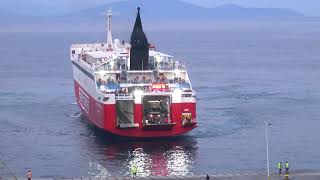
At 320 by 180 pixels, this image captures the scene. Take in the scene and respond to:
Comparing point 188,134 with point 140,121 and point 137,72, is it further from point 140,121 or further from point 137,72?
point 137,72

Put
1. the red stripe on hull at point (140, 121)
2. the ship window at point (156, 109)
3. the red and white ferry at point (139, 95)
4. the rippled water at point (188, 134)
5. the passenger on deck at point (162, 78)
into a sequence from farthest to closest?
the passenger on deck at point (162, 78)
the ship window at point (156, 109)
the red and white ferry at point (139, 95)
the red stripe on hull at point (140, 121)
the rippled water at point (188, 134)

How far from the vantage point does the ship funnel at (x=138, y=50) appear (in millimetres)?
66375

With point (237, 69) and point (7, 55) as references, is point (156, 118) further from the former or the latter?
point (7, 55)

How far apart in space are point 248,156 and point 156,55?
18192 millimetres

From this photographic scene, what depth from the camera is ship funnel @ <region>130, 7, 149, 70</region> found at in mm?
66375

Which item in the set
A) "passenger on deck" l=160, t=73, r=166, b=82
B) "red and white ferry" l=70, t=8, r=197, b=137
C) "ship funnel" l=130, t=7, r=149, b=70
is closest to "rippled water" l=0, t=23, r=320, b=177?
"red and white ferry" l=70, t=8, r=197, b=137

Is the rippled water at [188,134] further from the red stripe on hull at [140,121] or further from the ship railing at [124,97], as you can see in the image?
the ship railing at [124,97]

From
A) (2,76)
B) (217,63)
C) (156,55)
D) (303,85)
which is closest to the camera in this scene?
(156,55)

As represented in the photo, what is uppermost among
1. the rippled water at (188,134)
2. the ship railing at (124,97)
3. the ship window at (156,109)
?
the ship railing at (124,97)

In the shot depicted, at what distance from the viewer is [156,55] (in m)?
70.1

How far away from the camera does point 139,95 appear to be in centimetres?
5975

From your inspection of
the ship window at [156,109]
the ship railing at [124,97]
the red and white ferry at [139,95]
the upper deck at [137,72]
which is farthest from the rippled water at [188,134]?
the upper deck at [137,72]

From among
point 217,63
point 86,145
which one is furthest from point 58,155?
point 217,63

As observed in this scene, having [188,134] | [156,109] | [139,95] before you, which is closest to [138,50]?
[156,109]
